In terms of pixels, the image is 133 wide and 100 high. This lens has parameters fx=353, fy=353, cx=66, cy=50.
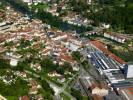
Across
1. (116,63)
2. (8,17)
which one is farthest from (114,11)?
(116,63)

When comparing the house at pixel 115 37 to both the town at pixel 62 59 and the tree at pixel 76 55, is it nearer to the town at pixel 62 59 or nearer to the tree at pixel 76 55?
the town at pixel 62 59

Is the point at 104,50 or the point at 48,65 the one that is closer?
the point at 48,65

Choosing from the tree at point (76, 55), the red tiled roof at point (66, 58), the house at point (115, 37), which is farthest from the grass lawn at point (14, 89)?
the house at point (115, 37)

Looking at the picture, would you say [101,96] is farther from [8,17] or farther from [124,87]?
[8,17]

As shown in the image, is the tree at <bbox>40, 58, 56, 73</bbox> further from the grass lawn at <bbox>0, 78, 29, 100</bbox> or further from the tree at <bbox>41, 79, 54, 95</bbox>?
the grass lawn at <bbox>0, 78, 29, 100</bbox>

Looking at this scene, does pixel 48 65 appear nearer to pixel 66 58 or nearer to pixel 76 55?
pixel 66 58

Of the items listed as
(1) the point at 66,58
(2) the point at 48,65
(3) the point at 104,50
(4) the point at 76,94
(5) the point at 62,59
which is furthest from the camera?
(3) the point at 104,50

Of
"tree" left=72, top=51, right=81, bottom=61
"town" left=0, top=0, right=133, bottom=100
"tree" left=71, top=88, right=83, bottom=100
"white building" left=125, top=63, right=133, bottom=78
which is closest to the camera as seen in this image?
"tree" left=71, top=88, right=83, bottom=100

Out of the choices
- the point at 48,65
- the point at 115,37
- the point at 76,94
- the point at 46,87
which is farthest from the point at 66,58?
the point at 115,37

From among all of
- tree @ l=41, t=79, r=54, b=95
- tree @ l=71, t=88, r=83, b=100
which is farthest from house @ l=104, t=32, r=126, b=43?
tree @ l=41, t=79, r=54, b=95
